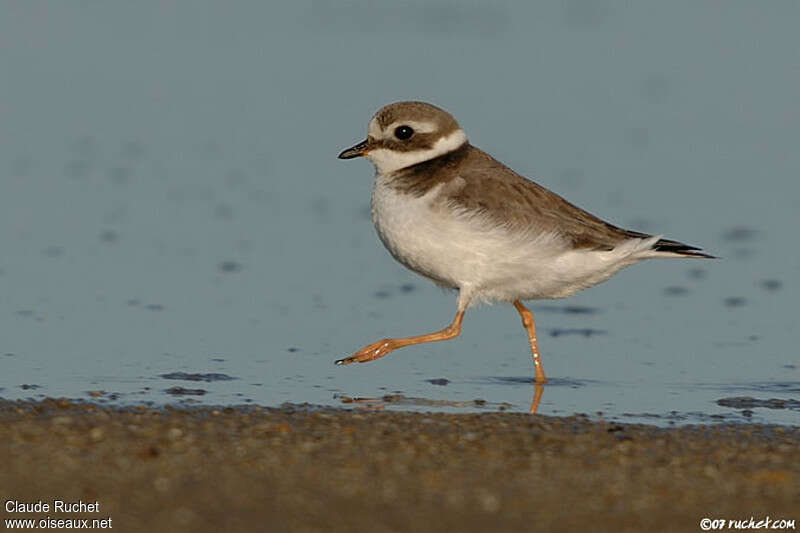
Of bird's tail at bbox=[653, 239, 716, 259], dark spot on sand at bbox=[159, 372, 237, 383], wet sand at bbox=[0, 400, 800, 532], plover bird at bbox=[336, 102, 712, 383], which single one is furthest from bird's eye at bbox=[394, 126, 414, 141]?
wet sand at bbox=[0, 400, 800, 532]

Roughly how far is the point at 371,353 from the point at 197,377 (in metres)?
0.90

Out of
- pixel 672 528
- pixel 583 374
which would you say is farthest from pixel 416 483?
pixel 583 374

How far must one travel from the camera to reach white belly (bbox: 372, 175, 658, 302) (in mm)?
7941

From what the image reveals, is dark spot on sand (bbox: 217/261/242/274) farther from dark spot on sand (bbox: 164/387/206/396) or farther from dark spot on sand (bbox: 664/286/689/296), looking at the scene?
dark spot on sand (bbox: 664/286/689/296)

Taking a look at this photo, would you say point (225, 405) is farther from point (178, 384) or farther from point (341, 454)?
point (341, 454)

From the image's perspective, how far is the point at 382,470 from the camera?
580 cm

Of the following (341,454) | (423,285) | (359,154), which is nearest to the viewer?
(341,454)

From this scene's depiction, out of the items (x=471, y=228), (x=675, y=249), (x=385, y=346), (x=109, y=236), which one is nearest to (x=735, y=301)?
(x=675, y=249)

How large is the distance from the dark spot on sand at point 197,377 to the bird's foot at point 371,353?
23.3 inches

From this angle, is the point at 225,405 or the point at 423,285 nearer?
the point at 225,405

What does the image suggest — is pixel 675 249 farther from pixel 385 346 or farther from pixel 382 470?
pixel 382 470

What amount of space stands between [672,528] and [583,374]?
3279 millimetres

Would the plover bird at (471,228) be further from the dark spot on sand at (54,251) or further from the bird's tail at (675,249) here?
the dark spot on sand at (54,251)

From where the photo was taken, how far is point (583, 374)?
8.48 meters
